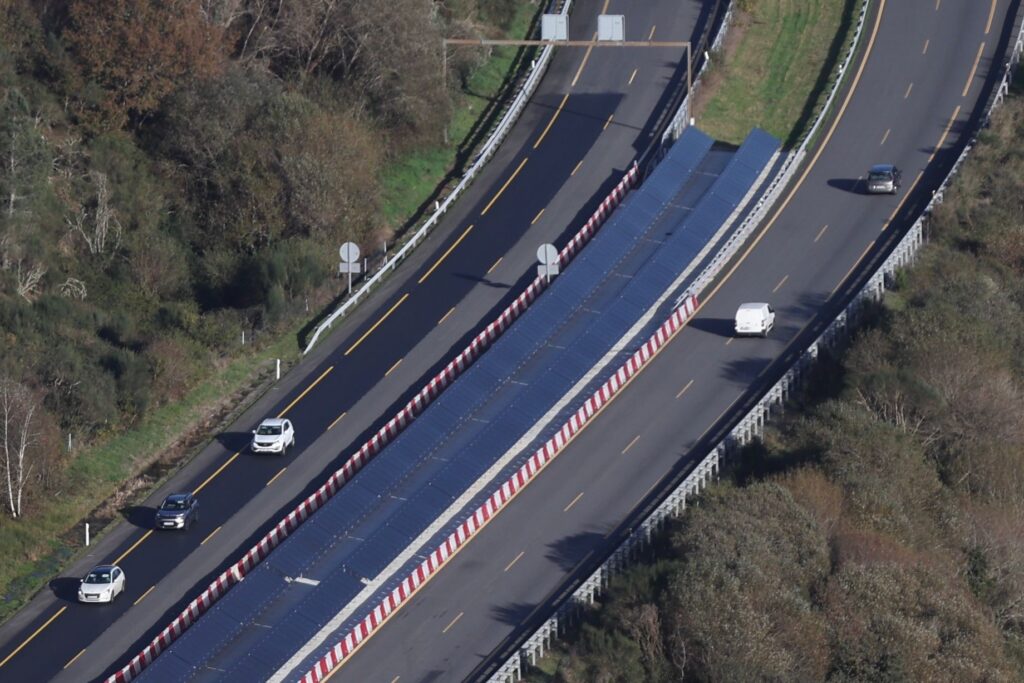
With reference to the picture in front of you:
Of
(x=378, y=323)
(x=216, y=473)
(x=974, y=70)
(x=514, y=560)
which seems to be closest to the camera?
(x=514, y=560)

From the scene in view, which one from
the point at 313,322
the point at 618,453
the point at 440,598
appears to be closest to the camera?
the point at 440,598

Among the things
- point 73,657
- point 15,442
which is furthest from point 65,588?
point 15,442

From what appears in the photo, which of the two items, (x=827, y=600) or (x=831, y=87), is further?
(x=831, y=87)

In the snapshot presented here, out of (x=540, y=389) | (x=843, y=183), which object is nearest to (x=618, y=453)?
(x=540, y=389)

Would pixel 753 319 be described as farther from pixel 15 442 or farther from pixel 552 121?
pixel 15 442

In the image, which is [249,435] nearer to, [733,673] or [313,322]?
[313,322]

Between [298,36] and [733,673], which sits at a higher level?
[298,36]

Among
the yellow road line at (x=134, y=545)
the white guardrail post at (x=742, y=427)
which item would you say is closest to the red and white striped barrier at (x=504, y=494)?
the white guardrail post at (x=742, y=427)
